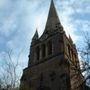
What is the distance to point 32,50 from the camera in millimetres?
30906

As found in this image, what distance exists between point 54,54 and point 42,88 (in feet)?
15.3

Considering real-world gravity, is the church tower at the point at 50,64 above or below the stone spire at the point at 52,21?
below

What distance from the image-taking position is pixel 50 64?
2589cm

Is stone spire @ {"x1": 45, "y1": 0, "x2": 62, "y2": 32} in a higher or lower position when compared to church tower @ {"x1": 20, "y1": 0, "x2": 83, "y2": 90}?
higher

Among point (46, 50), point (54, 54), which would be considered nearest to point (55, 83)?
point (54, 54)

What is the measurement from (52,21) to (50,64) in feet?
39.0

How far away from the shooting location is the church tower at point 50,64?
22.6 metres

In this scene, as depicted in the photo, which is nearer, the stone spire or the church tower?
the church tower

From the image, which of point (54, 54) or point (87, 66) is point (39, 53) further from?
point (87, 66)

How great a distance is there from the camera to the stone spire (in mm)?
34138

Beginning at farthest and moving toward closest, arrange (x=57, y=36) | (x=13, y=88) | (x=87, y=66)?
1. (x=57, y=36)
2. (x=13, y=88)
3. (x=87, y=66)

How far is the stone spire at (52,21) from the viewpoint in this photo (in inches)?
1344

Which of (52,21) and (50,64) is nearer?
(50,64)

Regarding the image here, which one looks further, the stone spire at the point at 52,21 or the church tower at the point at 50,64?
the stone spire at the point at 52,21
